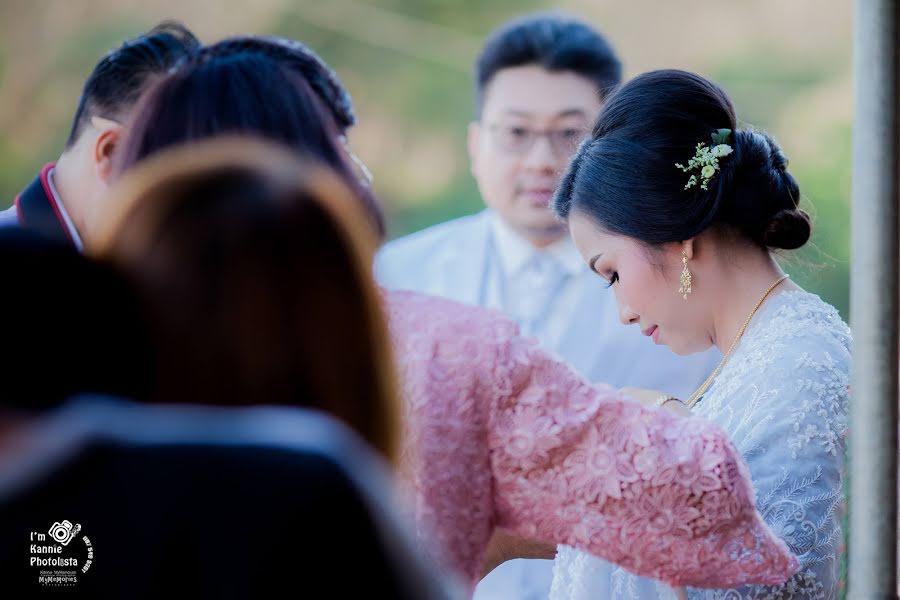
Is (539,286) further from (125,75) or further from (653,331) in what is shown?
(125,75)

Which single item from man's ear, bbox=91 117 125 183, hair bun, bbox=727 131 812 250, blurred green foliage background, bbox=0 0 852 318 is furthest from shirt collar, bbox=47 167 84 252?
blurred green foliage background, bbox=0 0 852 318

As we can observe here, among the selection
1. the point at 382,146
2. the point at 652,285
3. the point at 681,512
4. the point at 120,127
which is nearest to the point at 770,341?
the point at 652,285

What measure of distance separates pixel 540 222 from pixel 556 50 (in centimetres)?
55

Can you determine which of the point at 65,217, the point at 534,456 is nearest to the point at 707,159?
the point at 534,456

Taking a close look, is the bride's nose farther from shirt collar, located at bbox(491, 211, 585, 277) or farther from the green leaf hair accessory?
shirt collar, located at bbox(491, 211, 585, 277)

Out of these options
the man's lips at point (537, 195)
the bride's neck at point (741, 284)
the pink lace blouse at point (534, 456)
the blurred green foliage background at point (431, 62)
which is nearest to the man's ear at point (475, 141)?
the man's lips at point (537, 195)

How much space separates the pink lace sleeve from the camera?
1.49 m

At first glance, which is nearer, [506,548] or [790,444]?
[506,548]

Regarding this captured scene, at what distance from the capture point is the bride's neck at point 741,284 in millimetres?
2328

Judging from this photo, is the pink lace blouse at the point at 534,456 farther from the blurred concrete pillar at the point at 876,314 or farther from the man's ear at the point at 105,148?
the man's ear at the point at 105,148

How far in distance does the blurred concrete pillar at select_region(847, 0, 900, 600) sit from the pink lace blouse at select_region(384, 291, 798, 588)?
0.59 feet

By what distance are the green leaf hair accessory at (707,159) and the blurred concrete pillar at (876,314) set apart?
2.64 ft

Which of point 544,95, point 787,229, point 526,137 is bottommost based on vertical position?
point 787,229

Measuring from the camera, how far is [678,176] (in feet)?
7.49
